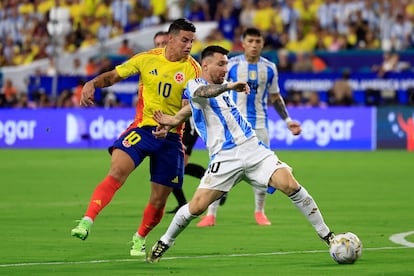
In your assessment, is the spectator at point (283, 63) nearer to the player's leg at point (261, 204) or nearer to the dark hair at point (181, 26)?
the player's leg at point (261, 204)

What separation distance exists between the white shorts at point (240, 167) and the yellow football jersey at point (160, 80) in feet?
3.42

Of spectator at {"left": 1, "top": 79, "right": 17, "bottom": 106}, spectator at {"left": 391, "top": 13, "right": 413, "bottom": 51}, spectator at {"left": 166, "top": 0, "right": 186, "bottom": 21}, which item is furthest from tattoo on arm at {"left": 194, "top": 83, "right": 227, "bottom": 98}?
spectator at {"left": 166, "top": 0, "right": 186, "bottom": 21}

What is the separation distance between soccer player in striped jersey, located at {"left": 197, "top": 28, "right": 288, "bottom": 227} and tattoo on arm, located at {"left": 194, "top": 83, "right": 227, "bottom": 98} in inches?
168

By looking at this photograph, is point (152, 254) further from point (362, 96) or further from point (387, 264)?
point (362, 96)

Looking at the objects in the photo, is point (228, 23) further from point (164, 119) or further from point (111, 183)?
point (164, 119)

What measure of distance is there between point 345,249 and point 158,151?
2.22m

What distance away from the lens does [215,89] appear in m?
9.83

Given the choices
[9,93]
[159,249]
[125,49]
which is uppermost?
[159,249]

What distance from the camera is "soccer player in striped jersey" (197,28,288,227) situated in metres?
14.3

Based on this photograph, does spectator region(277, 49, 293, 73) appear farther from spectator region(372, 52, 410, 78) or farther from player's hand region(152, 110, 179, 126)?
player's hand region(152, 110, 179, 126)

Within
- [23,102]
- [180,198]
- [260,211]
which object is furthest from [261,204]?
[23,102]

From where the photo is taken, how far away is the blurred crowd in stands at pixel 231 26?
33875 mm

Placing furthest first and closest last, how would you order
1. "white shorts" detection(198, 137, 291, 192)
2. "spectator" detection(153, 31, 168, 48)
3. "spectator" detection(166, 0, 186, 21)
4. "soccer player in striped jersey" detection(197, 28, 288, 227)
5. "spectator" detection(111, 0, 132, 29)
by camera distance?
"spectator" detection(111, 0, 132, 29) < "spectator" detection(166, 0, 186, 21) < "soccer player in striped jersey" detection(197, 28, 288, 227) < "spectator" detection(153, 31, 168, 48) < "white shorts" detection(198, 137, 291, 192)

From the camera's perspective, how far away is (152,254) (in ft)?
33.8
